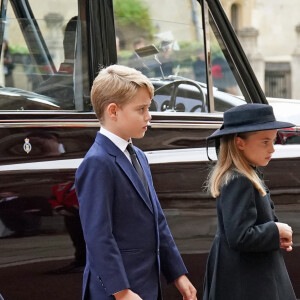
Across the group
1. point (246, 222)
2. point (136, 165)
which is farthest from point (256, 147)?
point (136, 165)

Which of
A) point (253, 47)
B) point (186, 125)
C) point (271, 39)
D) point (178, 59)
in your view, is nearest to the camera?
point (186, 125)

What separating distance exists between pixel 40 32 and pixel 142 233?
149 cm

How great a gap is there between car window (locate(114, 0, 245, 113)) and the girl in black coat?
1.05 metres

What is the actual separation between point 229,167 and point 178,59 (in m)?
1.30

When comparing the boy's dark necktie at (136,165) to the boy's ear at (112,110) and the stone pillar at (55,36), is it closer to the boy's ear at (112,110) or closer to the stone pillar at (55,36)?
the boy's ear at (112,110)

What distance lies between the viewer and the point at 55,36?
14.8 ft

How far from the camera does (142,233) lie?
Answer: 3412 mm

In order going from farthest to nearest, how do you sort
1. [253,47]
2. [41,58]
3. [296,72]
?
[253,47]
[296,72]
[41,58]

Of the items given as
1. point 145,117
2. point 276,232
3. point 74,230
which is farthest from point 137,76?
point 74,230

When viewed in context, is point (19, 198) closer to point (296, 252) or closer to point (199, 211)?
point (199, 211)

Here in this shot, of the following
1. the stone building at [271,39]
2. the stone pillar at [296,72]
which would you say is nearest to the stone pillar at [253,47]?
the stone building at [271,39]

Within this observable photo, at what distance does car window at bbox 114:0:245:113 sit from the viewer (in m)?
4.69

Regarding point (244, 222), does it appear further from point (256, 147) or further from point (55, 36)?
point (55, 36)

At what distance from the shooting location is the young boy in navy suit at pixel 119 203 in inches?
129
